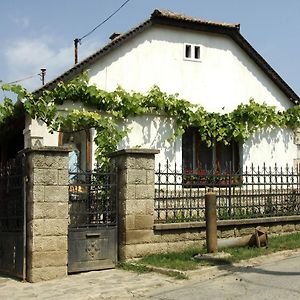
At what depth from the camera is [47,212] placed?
8164mm

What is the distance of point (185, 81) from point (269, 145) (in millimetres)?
3280

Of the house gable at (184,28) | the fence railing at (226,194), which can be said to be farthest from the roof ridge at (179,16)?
the fence railing at (226,194)

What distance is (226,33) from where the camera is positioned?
49.2 feet

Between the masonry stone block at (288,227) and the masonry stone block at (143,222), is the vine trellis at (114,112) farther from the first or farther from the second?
the masonry stone block at (288,227)

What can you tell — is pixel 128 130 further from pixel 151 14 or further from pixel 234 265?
pixel 234 265

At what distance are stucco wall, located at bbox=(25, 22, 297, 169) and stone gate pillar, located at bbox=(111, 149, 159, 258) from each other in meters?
3.66

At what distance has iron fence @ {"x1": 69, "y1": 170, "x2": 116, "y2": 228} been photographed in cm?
884

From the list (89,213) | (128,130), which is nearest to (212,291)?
(89,213)

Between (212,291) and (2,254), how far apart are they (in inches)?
153

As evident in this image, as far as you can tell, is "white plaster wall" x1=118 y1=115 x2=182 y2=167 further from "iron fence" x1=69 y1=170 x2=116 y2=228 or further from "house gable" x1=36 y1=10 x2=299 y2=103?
"iron fence" x1=69 y1=170 x2=116 y2=228

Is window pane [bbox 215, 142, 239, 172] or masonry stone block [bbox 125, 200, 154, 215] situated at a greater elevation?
window pane [bbox 215, 142, 239, 172]

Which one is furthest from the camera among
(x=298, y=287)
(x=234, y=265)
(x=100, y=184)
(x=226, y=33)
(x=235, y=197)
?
(x=226, y=33)

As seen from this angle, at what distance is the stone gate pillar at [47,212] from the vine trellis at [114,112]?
272 centimetres

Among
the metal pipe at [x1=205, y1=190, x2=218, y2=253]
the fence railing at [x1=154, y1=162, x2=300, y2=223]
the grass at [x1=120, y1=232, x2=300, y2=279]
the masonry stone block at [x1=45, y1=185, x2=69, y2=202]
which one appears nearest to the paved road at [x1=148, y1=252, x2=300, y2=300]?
the grass at [x1=120, y1=232, x2=300, y2=279]
